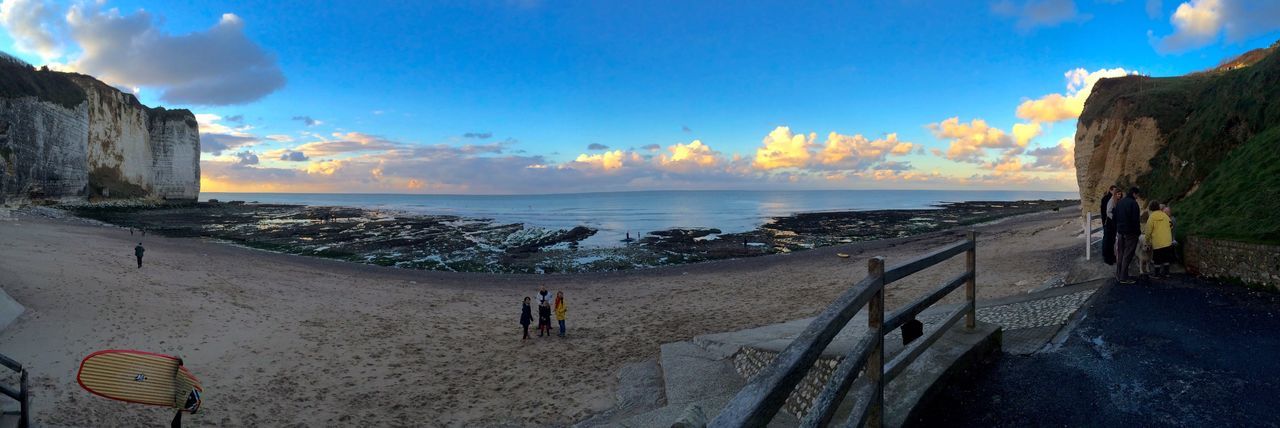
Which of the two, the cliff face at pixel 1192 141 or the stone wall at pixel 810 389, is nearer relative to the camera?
the stone wall at pixel 810 389

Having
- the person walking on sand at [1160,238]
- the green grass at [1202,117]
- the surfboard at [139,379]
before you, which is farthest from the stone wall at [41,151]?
the green grass at [1202,117]

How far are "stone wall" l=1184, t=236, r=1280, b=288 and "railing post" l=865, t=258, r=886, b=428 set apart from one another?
8289mm

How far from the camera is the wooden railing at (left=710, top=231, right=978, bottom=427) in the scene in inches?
75.7

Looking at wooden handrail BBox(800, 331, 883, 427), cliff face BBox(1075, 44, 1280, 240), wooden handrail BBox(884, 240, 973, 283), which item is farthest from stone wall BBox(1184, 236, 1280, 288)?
wooden handrail BBox(800, 331, 883, 427)

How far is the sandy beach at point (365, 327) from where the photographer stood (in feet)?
28.9

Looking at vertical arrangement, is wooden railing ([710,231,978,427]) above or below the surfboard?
above

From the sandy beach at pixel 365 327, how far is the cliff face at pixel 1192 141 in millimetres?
2995

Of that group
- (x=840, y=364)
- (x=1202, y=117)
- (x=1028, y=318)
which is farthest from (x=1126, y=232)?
(x=1202, y=117)

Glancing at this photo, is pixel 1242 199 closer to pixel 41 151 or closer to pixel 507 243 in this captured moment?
pixel 507 243

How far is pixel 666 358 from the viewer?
8.96m

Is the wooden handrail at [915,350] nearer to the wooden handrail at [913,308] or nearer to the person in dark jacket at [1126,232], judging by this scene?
the wooden handrail at [913,308]

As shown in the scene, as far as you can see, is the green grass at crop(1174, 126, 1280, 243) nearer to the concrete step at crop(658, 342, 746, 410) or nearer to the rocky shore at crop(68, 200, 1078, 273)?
the concrete step at crop(658, 342, 746, 410)

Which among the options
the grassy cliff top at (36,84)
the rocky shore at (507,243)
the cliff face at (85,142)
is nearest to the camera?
the rocky shore at (507,243)

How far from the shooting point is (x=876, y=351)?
3.12 m
